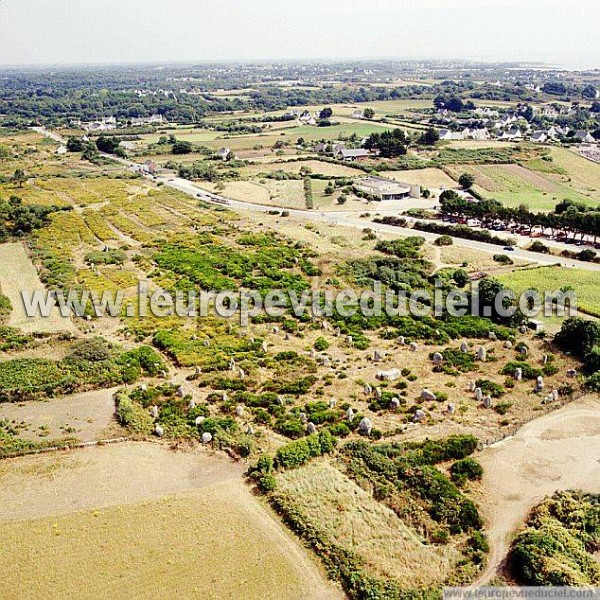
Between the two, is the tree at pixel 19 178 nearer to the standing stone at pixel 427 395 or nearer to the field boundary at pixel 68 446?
the field boundary at pixel 68 446

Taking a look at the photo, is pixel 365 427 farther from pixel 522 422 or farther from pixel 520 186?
pixel 520 186

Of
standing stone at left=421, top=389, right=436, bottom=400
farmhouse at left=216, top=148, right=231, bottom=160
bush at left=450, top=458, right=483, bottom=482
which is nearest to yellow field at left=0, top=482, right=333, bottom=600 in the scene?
bush at left=450, top=458, right=483, bottom=482

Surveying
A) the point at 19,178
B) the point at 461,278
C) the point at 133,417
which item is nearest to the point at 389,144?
the point at 19,178

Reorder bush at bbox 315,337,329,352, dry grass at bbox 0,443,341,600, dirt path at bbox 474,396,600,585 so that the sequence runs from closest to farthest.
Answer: dry grass at bbox 0,443,341,600, dirt path at bbox 474,396,600,585, bush at bbox 315,337,329,352

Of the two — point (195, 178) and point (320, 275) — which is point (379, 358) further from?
point (195, 178)

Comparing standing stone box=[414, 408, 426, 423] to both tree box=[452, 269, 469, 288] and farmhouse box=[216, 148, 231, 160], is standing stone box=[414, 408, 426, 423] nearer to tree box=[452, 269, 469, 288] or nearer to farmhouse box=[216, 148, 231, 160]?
tree box=[452, 269, 469, 288]
